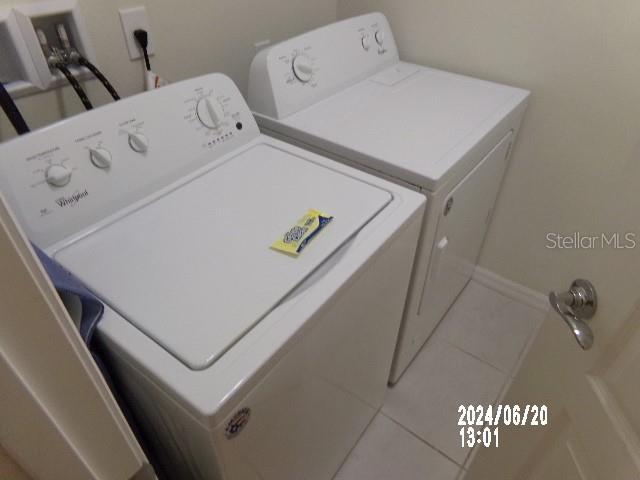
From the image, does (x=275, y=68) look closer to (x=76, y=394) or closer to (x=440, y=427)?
(x=76, y=394)

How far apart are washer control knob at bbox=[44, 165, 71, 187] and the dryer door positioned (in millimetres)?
866

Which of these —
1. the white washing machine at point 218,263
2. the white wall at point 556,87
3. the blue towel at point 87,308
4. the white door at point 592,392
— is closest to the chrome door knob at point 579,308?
the white door at point 592,392

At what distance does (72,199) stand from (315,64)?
82 cm

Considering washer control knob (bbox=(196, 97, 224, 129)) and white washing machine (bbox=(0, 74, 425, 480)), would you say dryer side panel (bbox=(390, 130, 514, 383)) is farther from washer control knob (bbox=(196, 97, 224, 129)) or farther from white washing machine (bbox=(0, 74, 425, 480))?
washer control knob (bbox=(196, 97, 224, 129))

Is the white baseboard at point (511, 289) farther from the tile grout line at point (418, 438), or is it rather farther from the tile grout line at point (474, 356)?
the tile grout line at point (418, 438)

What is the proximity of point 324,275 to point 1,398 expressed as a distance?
20.2 inches

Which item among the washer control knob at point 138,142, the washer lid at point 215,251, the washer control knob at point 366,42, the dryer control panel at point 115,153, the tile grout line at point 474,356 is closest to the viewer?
the washer lid at point 215,251

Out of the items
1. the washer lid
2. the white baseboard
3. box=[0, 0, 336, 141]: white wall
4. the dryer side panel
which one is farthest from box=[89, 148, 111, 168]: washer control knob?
the white baseboard

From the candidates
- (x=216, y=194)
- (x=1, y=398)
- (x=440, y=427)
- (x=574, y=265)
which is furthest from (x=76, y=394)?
(x=574, y=265)

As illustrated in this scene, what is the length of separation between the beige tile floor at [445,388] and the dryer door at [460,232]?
0.12 meters

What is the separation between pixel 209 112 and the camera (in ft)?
3.56

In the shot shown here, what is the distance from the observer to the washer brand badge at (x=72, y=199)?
0.84 metres

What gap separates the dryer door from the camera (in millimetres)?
1241

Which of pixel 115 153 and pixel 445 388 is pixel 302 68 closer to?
pixel 115 153
